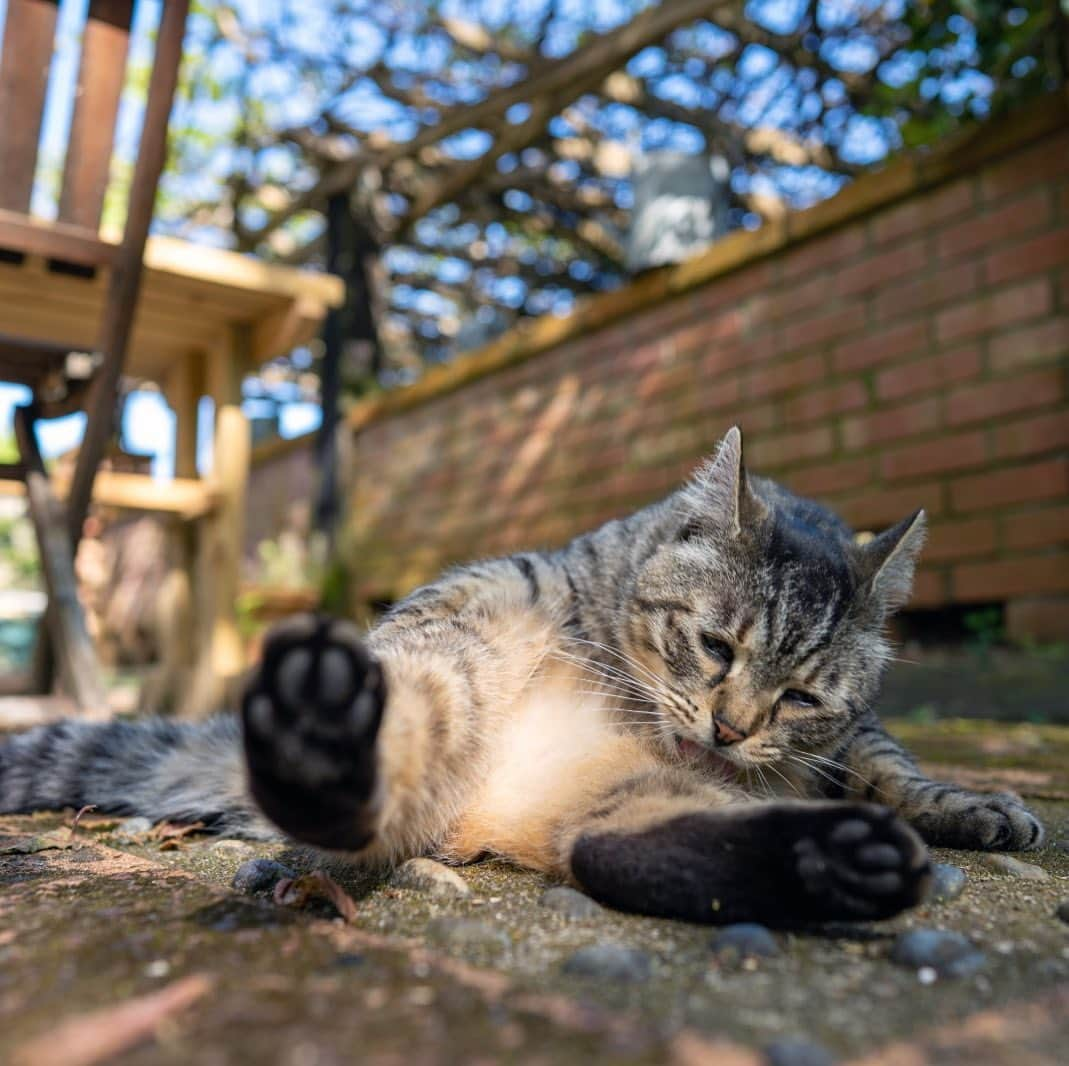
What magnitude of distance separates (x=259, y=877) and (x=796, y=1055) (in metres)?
0.72

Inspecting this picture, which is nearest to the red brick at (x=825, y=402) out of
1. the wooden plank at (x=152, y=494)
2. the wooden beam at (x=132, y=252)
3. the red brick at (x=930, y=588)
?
the red brick at (x=930, y=588)

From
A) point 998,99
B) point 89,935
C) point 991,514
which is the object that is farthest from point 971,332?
point 89,935

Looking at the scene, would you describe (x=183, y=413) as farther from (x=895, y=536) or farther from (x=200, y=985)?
(x=200, y=985)

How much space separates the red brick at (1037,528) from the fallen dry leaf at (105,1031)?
3.08 meters

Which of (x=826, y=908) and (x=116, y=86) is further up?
(x=116, y=86)

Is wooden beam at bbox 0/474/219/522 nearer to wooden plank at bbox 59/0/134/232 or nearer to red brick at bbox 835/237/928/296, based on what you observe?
wooden plank at bbox 59/0/134/232

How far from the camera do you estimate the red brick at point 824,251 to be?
380 centimetres

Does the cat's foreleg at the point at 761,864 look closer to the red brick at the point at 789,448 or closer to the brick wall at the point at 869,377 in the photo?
the brick wall at the point at 869,377

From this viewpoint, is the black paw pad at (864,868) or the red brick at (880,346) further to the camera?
the red brick at (880,346)

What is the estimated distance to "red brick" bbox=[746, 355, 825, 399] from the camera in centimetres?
393

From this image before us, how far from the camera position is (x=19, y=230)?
240 centimetres

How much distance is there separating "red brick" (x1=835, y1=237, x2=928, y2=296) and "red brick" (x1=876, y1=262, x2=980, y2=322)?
0.18 ft

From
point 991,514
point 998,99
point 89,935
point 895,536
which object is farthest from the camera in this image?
point 998,99

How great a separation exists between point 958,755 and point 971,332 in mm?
1697
